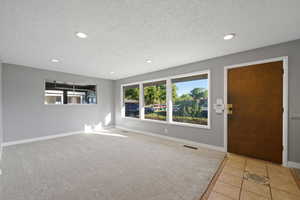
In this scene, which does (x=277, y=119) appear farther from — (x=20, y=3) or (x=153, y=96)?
(x=20, y=3)

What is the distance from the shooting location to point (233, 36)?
7.20 ft

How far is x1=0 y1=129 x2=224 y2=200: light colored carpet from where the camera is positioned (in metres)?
1.67

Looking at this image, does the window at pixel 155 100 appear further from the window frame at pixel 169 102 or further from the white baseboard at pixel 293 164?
the white baseboard at pixel 293 164

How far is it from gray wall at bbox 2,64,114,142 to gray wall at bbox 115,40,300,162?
2.50 m

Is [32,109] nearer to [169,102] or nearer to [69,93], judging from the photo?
[69,93]

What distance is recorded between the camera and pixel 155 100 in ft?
15.9

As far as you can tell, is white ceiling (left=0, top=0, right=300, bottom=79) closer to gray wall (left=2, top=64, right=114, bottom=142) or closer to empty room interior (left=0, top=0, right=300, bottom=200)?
Answer: empty room interior (left=0, top=0, right=300, bottom=200)

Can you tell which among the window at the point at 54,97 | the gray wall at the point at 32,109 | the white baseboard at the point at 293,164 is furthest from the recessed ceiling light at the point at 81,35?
the white baseboard at the point at 293,164

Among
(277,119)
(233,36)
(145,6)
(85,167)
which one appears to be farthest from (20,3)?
(277,119)

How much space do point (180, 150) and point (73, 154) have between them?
2729 mm

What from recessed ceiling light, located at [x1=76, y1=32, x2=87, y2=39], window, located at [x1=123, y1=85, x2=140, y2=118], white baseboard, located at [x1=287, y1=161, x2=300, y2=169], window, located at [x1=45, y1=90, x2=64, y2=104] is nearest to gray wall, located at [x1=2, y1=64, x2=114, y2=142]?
window, located at [x1=45, y1=90, x2=64, y2=104]

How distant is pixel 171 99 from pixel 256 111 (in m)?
2.25

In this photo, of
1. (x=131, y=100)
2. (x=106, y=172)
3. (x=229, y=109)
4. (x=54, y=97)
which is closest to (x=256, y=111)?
(x=229, y=109)

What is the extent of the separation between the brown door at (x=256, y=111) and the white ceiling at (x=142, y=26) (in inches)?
23.9
